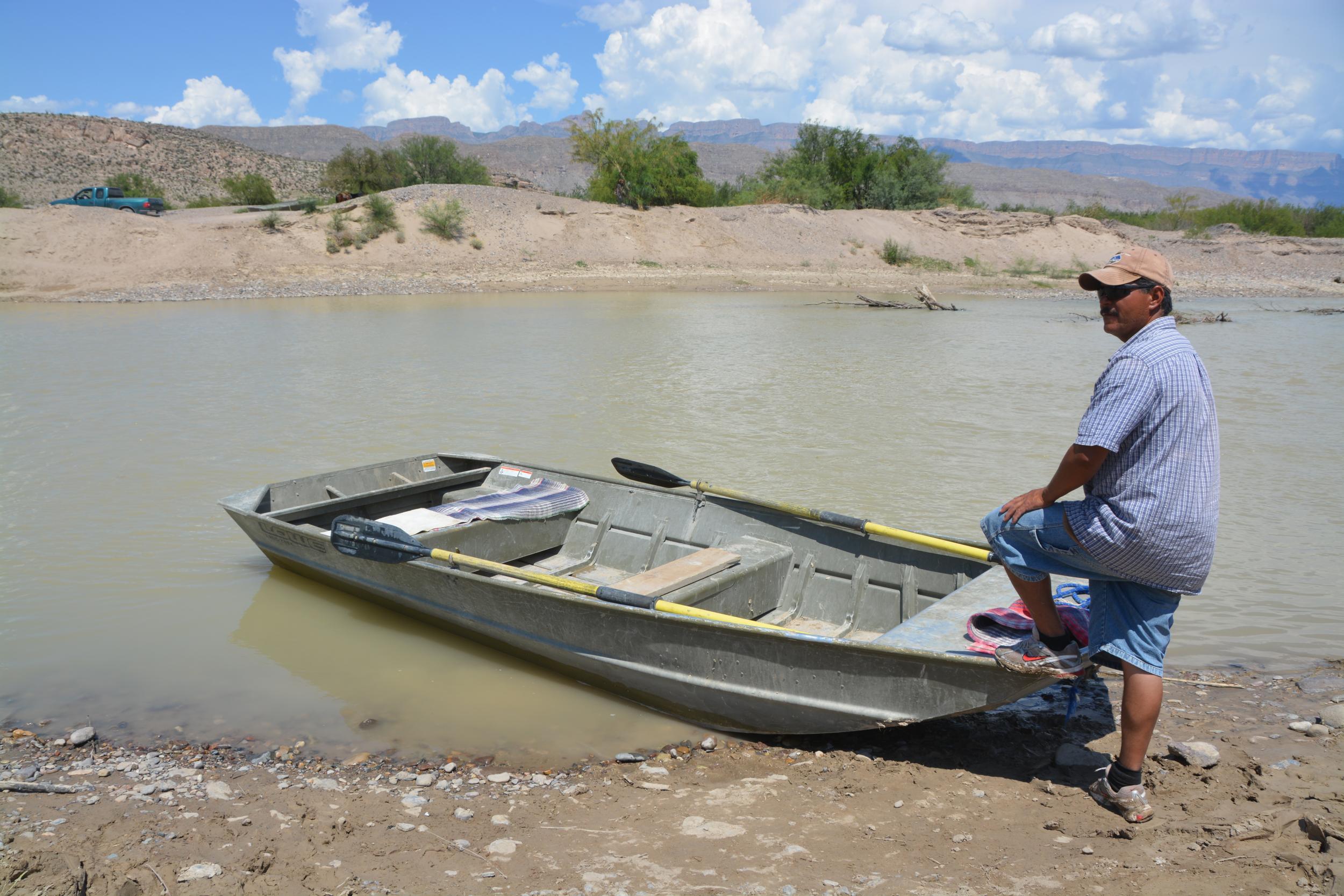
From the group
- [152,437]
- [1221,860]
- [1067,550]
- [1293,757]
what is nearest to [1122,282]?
[1067,550]

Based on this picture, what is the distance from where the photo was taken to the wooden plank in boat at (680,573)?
4875 millimetres

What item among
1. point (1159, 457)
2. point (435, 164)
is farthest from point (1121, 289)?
point (435, 164)

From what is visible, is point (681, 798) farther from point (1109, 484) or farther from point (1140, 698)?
point (1109, 484)

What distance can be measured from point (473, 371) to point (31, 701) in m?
9.93

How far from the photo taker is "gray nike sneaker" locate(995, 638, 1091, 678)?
3.36 metres

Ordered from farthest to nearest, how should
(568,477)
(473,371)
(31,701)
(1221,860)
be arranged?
(473,371), (568,477), (31,701), (1221,860)

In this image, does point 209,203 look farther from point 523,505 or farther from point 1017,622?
point 1017,622

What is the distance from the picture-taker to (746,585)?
203 inches

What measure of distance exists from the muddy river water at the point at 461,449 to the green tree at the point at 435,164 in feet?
77.5

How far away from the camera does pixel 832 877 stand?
10.3 ft

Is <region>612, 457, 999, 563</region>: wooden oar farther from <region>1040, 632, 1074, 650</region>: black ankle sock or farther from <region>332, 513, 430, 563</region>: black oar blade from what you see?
<region>332, 513, 430, 563</region>: black oar blade

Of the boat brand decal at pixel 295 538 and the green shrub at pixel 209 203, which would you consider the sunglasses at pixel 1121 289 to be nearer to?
the boat brand decal at pixel 295 538

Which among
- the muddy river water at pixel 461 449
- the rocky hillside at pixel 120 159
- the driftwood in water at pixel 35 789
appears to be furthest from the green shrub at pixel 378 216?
the driftwood in water at pixel 35 789

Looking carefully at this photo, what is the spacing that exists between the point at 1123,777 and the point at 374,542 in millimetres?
3934
